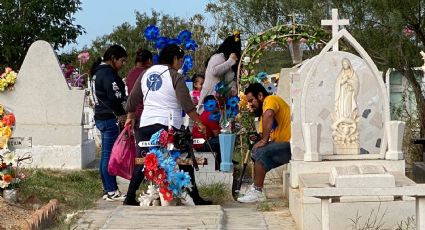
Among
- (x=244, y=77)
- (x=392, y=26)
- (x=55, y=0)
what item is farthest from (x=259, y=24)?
(x=392, y=26)

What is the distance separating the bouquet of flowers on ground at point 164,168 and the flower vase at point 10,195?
54.4 inches

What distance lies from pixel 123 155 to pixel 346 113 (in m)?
2.61

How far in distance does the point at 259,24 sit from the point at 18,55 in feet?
27.5

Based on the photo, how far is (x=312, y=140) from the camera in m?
8.42

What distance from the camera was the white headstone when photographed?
13.0 m

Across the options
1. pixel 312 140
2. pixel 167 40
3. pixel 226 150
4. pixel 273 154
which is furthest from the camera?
pixel 167 40

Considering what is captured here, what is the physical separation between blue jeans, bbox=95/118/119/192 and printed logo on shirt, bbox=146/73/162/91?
4.65 ft

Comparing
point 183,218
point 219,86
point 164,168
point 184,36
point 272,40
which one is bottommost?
point 183,218

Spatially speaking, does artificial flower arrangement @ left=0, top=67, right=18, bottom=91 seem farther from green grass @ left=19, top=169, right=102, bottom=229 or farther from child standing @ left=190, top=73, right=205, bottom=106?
child standing @ left=190, top=73, right=205, bottom=106

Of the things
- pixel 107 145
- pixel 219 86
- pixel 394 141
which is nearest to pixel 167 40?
pixel 219 86

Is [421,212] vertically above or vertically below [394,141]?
below

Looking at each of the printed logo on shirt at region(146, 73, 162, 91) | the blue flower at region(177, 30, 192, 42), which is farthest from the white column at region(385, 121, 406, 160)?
the blue flower at region(177, 30, 192, 42)

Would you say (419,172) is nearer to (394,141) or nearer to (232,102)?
(232,102)

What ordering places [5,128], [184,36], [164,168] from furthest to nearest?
[184,36]
[5,128]
[164,168]
